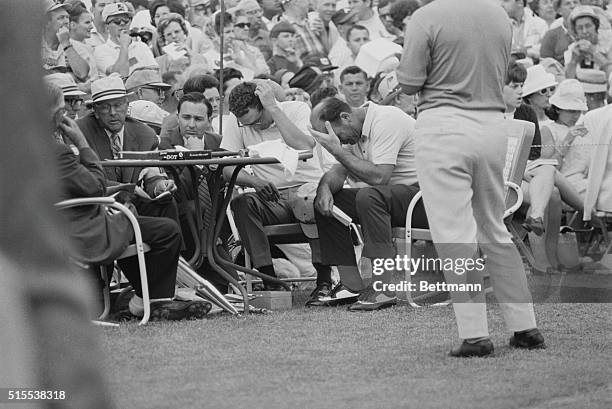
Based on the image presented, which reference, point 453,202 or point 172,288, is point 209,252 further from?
point 453,202

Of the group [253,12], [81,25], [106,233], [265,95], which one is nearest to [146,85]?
[81,25]

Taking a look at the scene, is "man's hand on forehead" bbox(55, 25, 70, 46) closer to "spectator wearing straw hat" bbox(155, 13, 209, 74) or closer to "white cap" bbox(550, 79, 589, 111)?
"spectator wearing straw hat" bbox(155, 13, 209, 74)

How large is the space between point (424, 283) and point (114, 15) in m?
5.06

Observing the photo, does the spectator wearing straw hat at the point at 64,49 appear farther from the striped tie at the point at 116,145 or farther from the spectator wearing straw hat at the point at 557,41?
the spectator wearing straw hat at the point at 557,41

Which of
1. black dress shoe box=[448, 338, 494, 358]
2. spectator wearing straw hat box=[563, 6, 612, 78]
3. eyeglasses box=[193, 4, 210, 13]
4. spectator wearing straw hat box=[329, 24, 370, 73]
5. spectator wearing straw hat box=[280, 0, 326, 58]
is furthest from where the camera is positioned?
spectator wearing straw hat box=[329, 24, 370, 73]

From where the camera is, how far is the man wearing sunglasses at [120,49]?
470 inches

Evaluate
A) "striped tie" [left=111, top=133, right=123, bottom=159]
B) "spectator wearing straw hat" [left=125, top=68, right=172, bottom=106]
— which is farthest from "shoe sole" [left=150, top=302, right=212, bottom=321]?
"spectator wearing straw hat" [left=125, top=68, right=172, bottom=106]

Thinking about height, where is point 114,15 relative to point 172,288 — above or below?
above

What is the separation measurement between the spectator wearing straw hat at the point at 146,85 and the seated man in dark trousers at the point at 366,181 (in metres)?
2.75

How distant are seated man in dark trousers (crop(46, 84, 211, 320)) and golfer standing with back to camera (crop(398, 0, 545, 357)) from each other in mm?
1971

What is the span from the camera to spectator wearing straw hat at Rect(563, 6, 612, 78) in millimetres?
14828

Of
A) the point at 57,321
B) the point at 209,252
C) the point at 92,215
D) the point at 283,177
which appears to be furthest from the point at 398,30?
the point at 57,321

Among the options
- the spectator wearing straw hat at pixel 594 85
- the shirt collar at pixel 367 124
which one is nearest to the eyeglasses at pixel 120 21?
the shirt collar at pixel 367 124

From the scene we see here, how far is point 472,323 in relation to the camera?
6.43m
